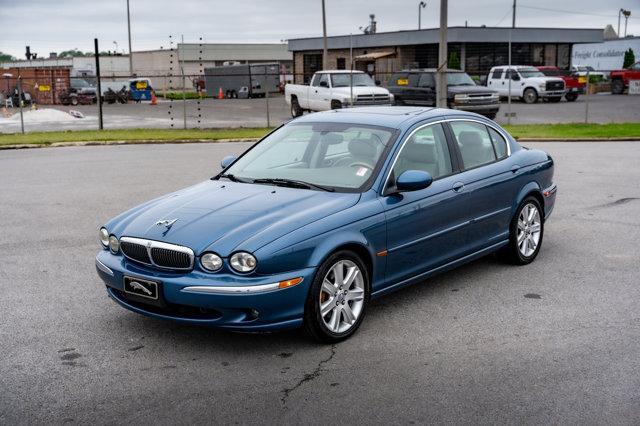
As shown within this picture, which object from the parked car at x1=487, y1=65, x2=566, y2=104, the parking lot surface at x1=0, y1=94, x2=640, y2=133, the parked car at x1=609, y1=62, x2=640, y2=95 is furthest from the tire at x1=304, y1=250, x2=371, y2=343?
the parked car at x1=609, y1=62, x2=640, y2=95

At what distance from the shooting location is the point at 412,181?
5.87 m

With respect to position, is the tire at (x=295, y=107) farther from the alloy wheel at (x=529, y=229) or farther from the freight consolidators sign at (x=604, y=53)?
the freight consolidators sign at (x=604, y=53)

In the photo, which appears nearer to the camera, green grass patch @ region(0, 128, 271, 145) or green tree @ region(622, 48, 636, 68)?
green grass patch @ region(0, 128, 271, 145)

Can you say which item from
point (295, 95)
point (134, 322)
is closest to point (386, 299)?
point (134, 322)

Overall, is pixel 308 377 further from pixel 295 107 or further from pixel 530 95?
pixel 530 95

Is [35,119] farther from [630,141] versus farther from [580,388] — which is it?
[580,388]

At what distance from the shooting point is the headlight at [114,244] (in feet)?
18.8

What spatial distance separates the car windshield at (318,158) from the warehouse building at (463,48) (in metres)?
44.2

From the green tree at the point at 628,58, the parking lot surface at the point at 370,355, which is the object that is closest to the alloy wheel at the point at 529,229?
the parking lot surface at the point at 370,355

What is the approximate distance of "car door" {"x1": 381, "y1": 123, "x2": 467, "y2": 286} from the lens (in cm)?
596

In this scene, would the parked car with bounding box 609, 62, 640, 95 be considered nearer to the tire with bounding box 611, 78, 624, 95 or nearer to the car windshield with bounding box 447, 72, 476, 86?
the tire with bounding box 611, 78, 624, 95

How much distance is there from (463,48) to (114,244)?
5078cm

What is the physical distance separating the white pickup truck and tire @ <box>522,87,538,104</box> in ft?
45.5

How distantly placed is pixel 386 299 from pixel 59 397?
2909 mm
